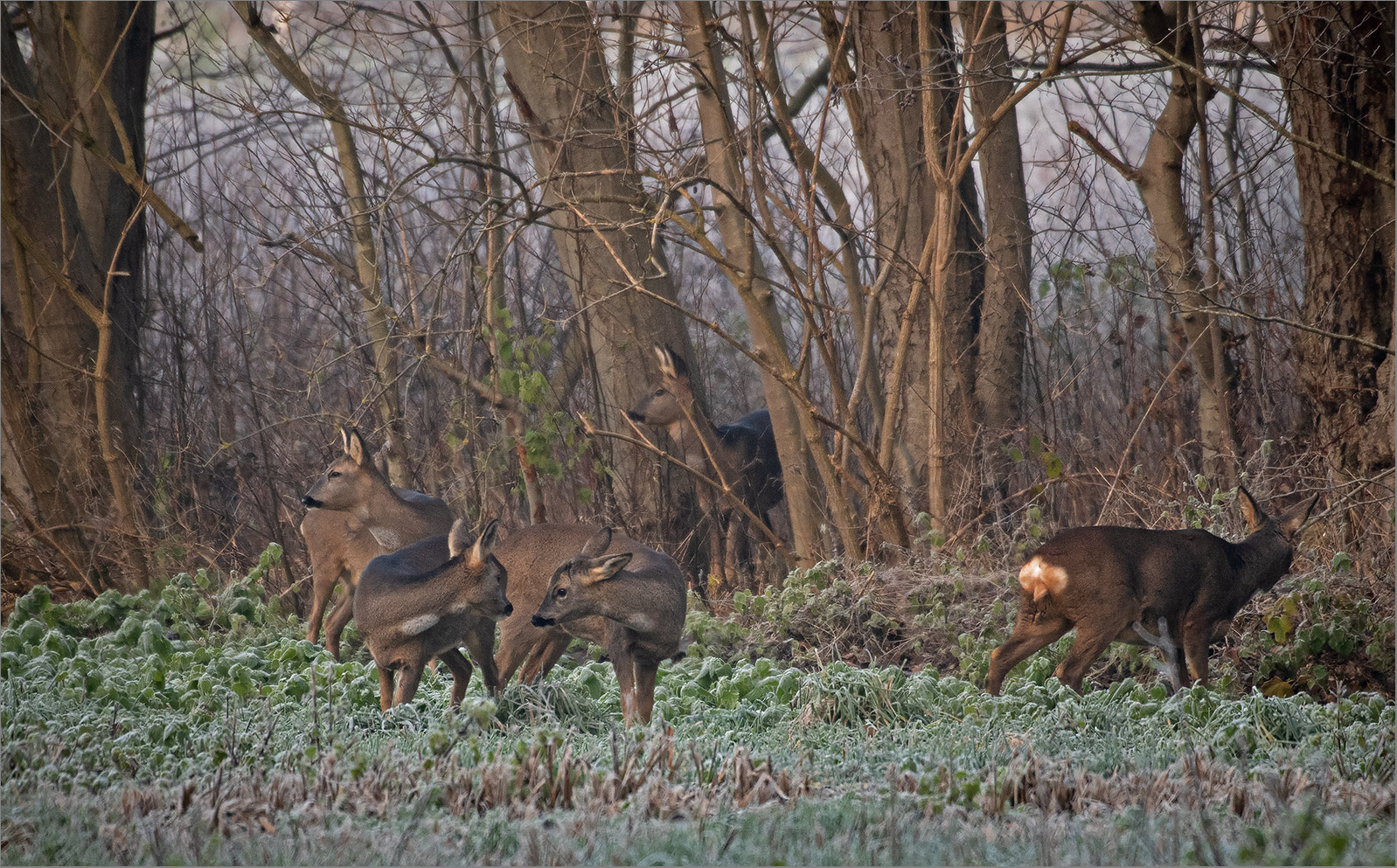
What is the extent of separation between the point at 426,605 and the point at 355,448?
241cm

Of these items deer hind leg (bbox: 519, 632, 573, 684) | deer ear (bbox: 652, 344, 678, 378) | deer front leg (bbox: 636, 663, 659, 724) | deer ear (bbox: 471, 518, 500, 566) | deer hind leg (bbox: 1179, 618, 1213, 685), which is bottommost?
deer hind leg (bbox: 1179, 618, 1213, 685)

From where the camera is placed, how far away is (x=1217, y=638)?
651 centimetres

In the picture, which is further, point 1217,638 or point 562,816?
point 1217,638

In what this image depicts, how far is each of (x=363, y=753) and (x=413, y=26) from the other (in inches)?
269

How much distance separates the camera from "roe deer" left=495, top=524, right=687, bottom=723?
5785 millimetres

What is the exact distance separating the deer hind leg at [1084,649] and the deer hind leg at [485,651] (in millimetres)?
2541

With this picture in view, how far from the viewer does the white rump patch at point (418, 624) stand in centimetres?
558

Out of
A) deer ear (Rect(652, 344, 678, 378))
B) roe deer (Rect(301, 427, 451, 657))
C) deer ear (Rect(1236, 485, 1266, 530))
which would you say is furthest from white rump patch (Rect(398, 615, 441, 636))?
deer ear (Rect(1236, 485, 1266, 530))

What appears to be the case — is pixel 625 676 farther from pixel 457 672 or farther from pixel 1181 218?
pixel 1181 218

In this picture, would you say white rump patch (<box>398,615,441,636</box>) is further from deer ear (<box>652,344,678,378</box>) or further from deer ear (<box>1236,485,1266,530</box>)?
deer ear (<box>1236,485,1266,530</box>)

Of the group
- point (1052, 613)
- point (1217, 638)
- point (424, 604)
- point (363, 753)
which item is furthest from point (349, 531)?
point (1217, 638)

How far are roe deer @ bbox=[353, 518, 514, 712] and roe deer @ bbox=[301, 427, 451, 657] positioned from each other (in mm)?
1979

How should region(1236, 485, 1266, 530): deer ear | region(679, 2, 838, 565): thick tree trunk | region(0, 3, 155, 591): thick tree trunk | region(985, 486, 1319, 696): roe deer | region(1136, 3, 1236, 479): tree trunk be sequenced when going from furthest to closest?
region(0, 3, 155, 591): thick tree trunk → region(1136, 3, 1236, 479): tree trunk → region(679, 2, 838, 565): thick tree trunk → region(1236, 485, 1266, 530): deer ear → region(985, 486, 1319, 696): roe deer

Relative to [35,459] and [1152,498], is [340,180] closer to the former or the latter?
[35,459]
